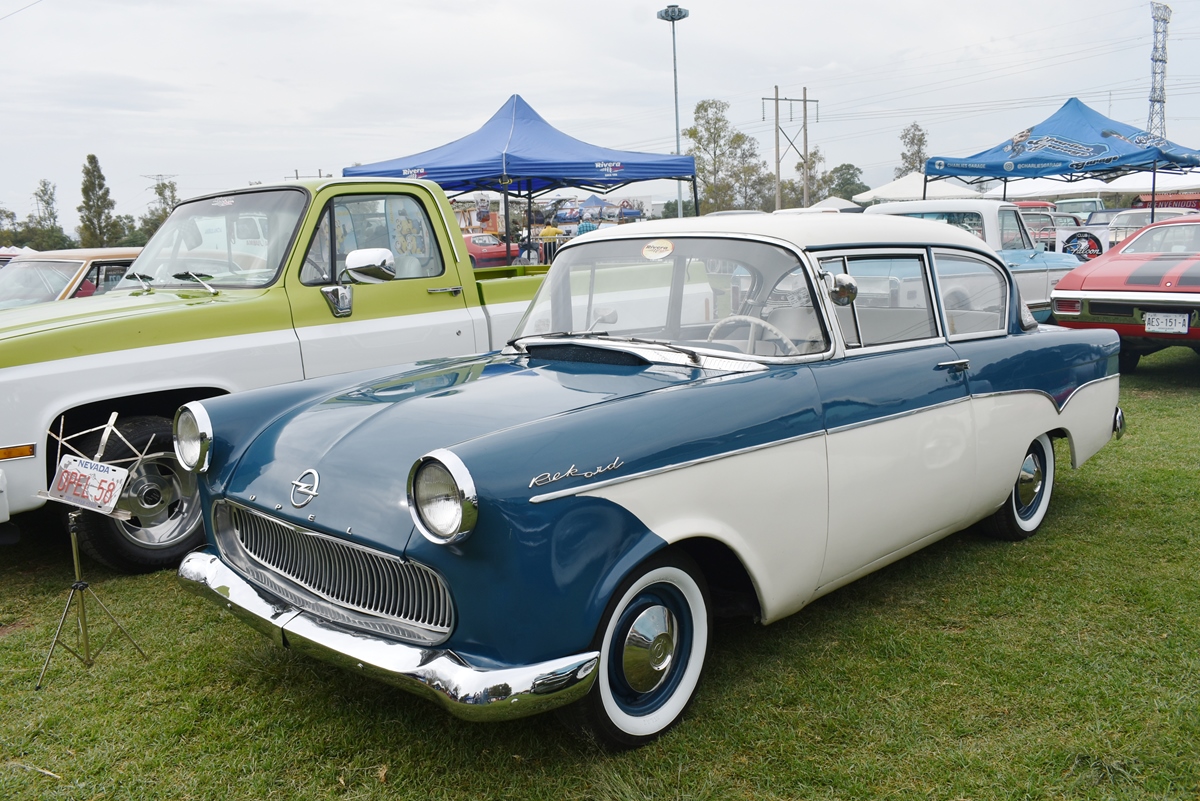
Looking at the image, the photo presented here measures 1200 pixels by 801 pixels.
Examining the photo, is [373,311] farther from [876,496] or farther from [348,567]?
[876,496]

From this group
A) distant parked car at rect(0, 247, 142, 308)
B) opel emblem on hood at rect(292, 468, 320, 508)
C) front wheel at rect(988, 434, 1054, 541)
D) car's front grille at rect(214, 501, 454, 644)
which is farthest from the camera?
distant parked car at rect(0, 247, 142, 308)

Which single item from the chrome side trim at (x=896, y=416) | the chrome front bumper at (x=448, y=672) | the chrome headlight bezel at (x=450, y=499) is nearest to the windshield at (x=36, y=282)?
the chrome front bumper at (x=448, y=672)

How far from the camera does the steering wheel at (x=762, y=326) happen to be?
3.29 m

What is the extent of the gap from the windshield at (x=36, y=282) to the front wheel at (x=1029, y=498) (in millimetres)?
7046

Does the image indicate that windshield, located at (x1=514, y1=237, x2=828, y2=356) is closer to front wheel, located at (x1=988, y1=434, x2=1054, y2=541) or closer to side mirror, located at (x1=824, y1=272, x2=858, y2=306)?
side mirror, located at (x1=824, y1=272, x2=858, y2=306)

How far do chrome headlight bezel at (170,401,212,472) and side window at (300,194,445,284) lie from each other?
5.29 feet

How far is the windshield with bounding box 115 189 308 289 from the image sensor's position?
4.87m

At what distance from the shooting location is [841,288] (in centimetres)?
335

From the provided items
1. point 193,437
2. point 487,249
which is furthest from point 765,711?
point 487,249

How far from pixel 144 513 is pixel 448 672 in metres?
2.69

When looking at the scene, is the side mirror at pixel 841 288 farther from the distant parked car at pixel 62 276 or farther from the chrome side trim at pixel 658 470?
the distant parked car at pixel 62 276

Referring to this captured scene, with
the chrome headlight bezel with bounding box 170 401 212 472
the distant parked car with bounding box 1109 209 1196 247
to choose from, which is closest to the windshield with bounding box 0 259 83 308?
the chrome headlight bezel with bounding box 170 401 212 472

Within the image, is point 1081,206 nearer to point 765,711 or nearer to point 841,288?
point 841,288

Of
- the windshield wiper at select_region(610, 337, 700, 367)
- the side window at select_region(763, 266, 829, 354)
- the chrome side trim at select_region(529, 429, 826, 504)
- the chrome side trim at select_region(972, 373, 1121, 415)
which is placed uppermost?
the side window at select_region(763, 266, 829, 354)
